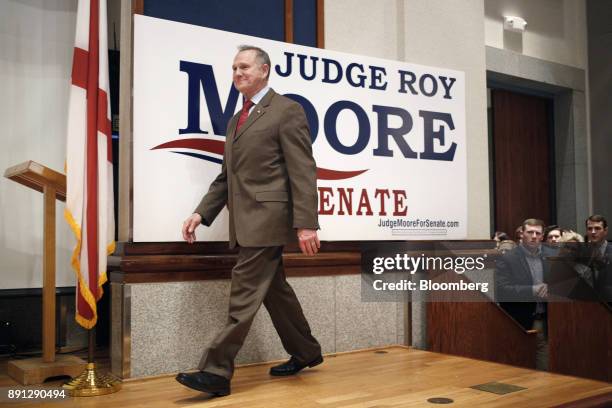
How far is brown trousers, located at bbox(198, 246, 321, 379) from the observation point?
2.69 meters

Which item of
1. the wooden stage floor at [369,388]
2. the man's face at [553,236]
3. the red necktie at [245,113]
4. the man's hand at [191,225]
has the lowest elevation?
the wooden stage floor at [369,388]

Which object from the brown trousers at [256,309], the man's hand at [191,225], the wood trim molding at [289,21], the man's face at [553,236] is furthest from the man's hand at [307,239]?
the man's face at [553,236]

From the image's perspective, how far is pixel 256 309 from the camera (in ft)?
9.07

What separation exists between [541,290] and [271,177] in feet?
7.58

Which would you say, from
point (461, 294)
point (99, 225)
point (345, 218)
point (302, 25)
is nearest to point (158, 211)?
point (99, 225)

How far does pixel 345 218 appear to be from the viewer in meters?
3.84

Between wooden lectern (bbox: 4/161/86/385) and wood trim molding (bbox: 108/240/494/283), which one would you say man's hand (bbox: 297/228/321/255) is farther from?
wooden lectern (bbox: 4/161/86/385)

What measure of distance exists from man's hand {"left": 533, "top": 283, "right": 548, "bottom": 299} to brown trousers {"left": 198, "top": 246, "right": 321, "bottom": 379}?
186 centimetres

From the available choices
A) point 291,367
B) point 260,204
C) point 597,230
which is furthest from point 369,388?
point 597,230

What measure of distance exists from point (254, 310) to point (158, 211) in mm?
825

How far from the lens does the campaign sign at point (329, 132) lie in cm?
325

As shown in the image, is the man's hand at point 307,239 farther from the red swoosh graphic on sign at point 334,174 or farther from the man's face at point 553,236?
the man's face at point 553,236

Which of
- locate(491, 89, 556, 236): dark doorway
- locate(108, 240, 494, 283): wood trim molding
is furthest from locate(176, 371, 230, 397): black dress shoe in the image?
locate(491, 89, 556, 236): dark doorway

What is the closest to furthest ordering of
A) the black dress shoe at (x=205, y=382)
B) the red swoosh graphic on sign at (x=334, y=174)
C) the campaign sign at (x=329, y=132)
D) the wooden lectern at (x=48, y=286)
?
the black dress shoe at (x=205, y=382), the wooden lectern at (x=48, y=286), the campaign sign at (x=329, y=132), the red swoosh graphic on sign at (x=334, y=174)
